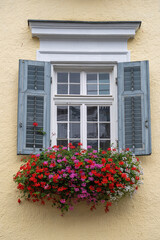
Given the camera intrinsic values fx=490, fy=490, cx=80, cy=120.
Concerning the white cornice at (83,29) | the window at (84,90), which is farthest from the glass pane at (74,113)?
the white cornice at (83,29)

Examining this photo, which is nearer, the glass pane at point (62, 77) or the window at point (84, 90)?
the window at point (84, 90)

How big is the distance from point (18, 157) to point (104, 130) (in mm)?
1330

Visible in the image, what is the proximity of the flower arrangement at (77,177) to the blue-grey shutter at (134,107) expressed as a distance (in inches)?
12.4

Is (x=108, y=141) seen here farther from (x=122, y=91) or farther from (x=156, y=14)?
(x=156, y=14)

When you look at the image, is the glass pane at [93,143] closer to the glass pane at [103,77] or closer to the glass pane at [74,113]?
the glass pane at [74,113]

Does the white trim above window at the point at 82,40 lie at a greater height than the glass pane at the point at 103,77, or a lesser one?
greater

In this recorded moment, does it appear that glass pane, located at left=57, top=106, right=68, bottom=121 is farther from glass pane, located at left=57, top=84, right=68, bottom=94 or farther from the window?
glass pane, located at left=57, top=84, right=68, bottom=94

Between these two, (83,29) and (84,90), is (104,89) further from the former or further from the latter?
(83,29)

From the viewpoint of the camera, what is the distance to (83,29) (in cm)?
736

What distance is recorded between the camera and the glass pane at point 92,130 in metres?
7.16

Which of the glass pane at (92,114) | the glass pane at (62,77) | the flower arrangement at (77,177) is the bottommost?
the flower arrangement at (77,177)

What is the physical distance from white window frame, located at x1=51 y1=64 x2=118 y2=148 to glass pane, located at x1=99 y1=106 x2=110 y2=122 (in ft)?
0.18

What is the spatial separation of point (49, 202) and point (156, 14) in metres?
3.30

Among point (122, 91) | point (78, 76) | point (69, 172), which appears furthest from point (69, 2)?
point (69, 172)
